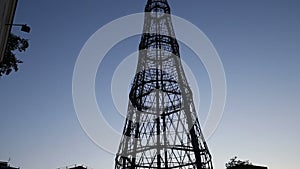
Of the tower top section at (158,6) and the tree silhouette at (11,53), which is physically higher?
the tower top section at (158,6)

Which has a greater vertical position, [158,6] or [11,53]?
[158,6]

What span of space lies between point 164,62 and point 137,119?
561 centimetres

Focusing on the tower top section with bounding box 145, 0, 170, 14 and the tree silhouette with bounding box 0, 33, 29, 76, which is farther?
the tower top section with bounding box 145, 0, 170, 14

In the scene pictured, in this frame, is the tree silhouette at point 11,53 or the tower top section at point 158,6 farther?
the tower top section at point 158,6

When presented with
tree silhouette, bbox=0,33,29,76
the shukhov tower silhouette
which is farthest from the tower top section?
tree silhouette, bbox=0,33,29,76

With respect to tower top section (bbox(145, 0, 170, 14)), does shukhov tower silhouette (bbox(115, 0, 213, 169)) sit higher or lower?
lower

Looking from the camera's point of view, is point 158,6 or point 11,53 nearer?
point 11,53

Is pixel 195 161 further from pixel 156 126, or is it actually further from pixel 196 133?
pixel 156 126

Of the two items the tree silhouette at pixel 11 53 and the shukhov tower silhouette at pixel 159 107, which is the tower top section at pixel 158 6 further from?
the tree silhouette at pixel 11 53

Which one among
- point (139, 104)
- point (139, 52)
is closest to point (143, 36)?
point (139, 52)

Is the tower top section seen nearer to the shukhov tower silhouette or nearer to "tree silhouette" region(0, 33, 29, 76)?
the shukhov tower silhouette

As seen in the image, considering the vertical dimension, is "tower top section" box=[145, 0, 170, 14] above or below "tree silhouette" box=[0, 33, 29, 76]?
above

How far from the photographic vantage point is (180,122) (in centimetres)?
2008

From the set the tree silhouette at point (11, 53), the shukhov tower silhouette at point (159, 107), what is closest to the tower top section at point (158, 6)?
the shukhov tower silhouette at point (159, 107)
